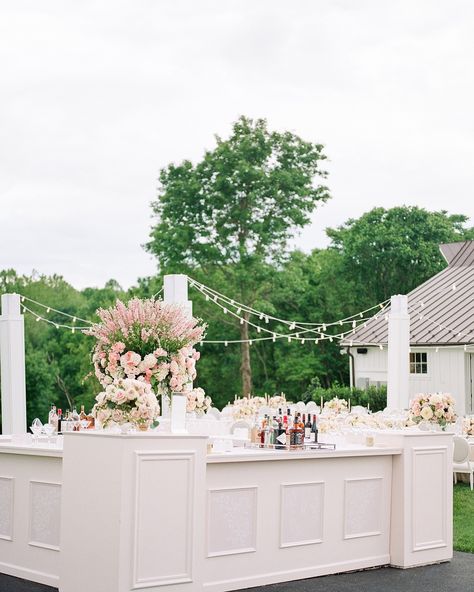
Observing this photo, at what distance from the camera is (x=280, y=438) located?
986 centimetres

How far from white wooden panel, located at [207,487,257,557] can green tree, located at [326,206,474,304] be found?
106ft

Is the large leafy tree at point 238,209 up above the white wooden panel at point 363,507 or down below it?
above

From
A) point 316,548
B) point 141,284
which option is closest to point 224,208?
point 141,284

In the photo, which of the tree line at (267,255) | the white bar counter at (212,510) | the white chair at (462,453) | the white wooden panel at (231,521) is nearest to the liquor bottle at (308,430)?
the white bar counter at (212,510)

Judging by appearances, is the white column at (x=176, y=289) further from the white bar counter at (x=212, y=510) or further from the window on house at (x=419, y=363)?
the window on house at (x=419, y=363)

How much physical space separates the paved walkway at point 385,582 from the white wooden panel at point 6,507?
1.32 feet

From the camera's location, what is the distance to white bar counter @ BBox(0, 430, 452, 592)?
8.16 metres

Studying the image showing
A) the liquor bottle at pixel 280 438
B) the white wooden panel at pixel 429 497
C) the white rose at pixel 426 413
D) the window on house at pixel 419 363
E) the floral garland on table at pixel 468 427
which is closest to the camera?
the liquor bottle at pixel 280 438

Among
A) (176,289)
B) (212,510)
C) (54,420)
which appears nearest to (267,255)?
(176,289)

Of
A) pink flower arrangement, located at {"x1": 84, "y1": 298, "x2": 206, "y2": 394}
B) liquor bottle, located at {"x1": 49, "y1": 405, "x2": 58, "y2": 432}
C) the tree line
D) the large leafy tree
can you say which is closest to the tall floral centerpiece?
pink flower arrangement, located at {"x1": 84, "y1": 298, "x2": 206, "y2": 394}

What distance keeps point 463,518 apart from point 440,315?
15.0 metres

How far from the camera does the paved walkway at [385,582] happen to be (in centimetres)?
910

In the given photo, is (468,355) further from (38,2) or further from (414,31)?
(38,2)

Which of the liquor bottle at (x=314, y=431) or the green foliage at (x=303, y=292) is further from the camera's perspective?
the green foliage at (x=303, y=292)
